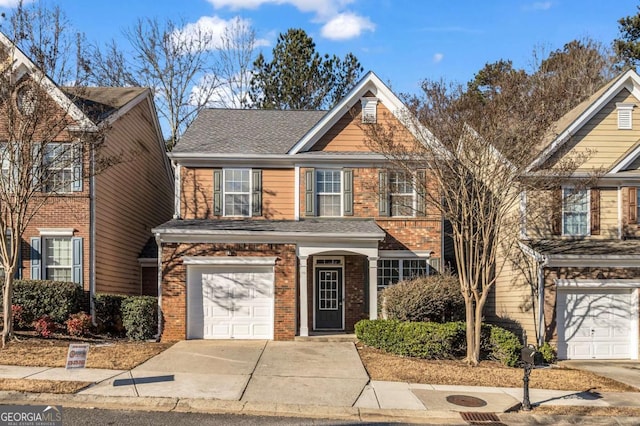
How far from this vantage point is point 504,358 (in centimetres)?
1352

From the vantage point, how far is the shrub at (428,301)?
14758mm

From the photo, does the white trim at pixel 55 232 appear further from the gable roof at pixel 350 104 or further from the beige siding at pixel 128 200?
the gable roof at pixel 350 104

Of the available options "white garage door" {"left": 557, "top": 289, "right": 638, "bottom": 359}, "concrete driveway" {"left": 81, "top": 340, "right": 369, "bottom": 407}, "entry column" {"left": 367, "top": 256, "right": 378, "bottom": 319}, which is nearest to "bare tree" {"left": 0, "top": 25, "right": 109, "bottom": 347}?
"concrete driveway" {"left": 81, "top": 340, "right": 369, "bottom": 407}

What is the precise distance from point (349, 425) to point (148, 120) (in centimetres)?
1736

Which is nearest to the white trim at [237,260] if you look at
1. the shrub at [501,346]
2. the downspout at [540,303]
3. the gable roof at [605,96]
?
the shrub at [501,346]

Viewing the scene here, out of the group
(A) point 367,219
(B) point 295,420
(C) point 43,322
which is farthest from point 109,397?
(A) point 367,219

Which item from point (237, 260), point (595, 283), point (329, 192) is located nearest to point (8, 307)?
point (237, 260)

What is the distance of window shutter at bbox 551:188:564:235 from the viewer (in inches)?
609

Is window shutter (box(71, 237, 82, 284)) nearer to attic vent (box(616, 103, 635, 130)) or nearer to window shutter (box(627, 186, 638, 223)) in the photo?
window shutter (box(627, 186, 638, 223))

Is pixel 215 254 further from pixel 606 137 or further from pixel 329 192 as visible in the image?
pixel 606 137

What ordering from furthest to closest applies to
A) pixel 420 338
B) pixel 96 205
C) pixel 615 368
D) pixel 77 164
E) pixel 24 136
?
pixel 96 205
pixel 77 164
pixel 615 368
pixel 420 338
pixel 24 136

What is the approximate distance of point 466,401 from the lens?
9.88 m

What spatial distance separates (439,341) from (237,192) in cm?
802

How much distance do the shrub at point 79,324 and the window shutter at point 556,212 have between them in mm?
13140
